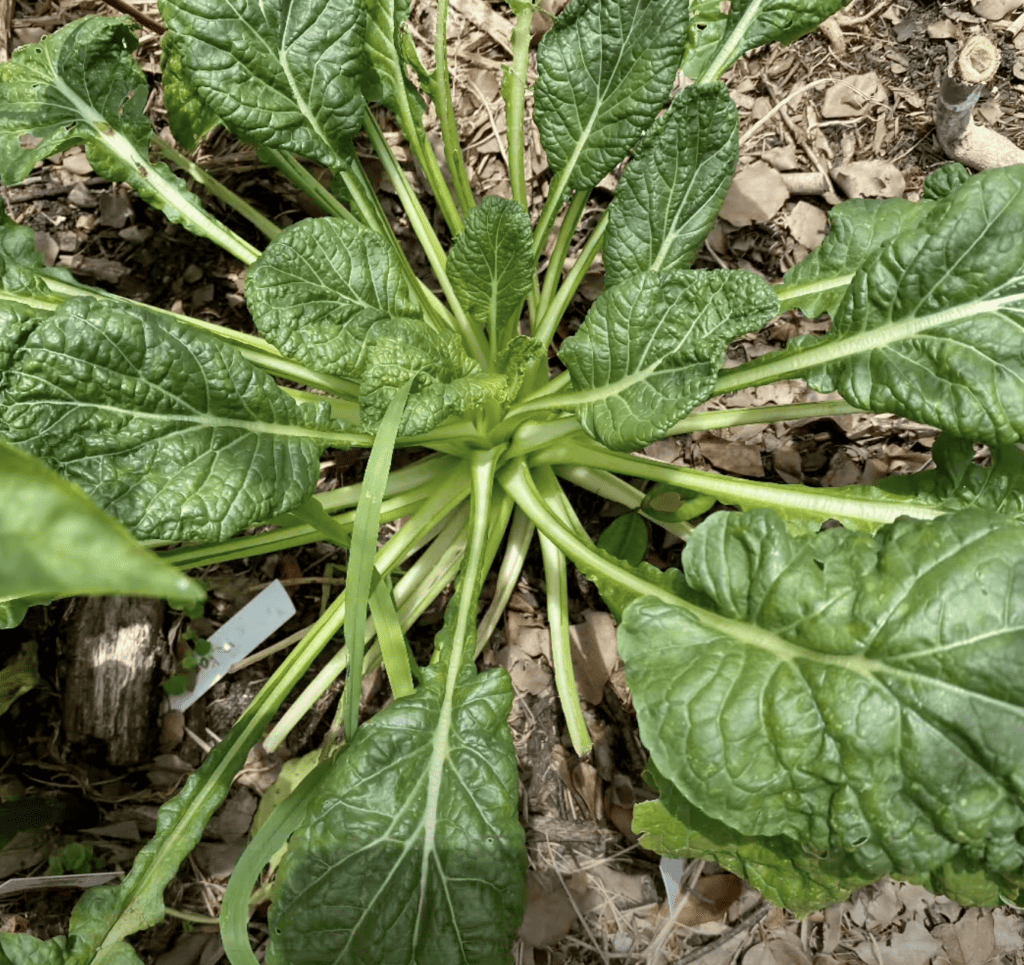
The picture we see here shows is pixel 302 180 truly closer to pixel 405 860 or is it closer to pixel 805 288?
pixel 805 288

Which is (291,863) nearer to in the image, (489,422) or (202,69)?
(489,422)

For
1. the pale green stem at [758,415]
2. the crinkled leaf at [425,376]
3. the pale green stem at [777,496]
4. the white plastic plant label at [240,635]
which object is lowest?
the white plastic plant label at [240,635]

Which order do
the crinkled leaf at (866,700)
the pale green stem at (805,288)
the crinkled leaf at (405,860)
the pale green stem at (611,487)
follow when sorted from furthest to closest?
the pale green stem at (611,487) → the pale green stem at (805,288) → the crinkled leaf at (405,860) → the crinkled leaf at (866,700)

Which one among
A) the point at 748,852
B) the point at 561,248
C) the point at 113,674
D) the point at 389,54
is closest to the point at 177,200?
the point at 389,54

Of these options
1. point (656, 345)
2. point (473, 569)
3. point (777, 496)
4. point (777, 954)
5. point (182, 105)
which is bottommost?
point (777, 954)

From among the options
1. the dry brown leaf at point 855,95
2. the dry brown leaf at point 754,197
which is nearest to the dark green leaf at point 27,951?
the dry brown leaf at point 754,197

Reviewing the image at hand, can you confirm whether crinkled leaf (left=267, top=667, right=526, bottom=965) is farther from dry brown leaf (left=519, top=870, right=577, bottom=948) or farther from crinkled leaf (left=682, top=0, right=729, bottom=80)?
crinkled leaf (left=682, top=0, right=729, bottom=80)

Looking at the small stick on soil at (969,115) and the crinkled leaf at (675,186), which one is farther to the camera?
the small stick on soil at (969,115)

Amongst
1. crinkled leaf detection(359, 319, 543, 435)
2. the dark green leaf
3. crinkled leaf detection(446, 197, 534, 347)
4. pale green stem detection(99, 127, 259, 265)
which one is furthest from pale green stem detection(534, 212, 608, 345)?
the dark green leaf

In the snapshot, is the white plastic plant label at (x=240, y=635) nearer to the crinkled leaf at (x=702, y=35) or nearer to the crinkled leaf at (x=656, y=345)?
the crinkled leaf at (x=656, y=345)

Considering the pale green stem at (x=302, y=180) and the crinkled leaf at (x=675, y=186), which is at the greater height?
the crinkled leaf at (x=675, y=186)
